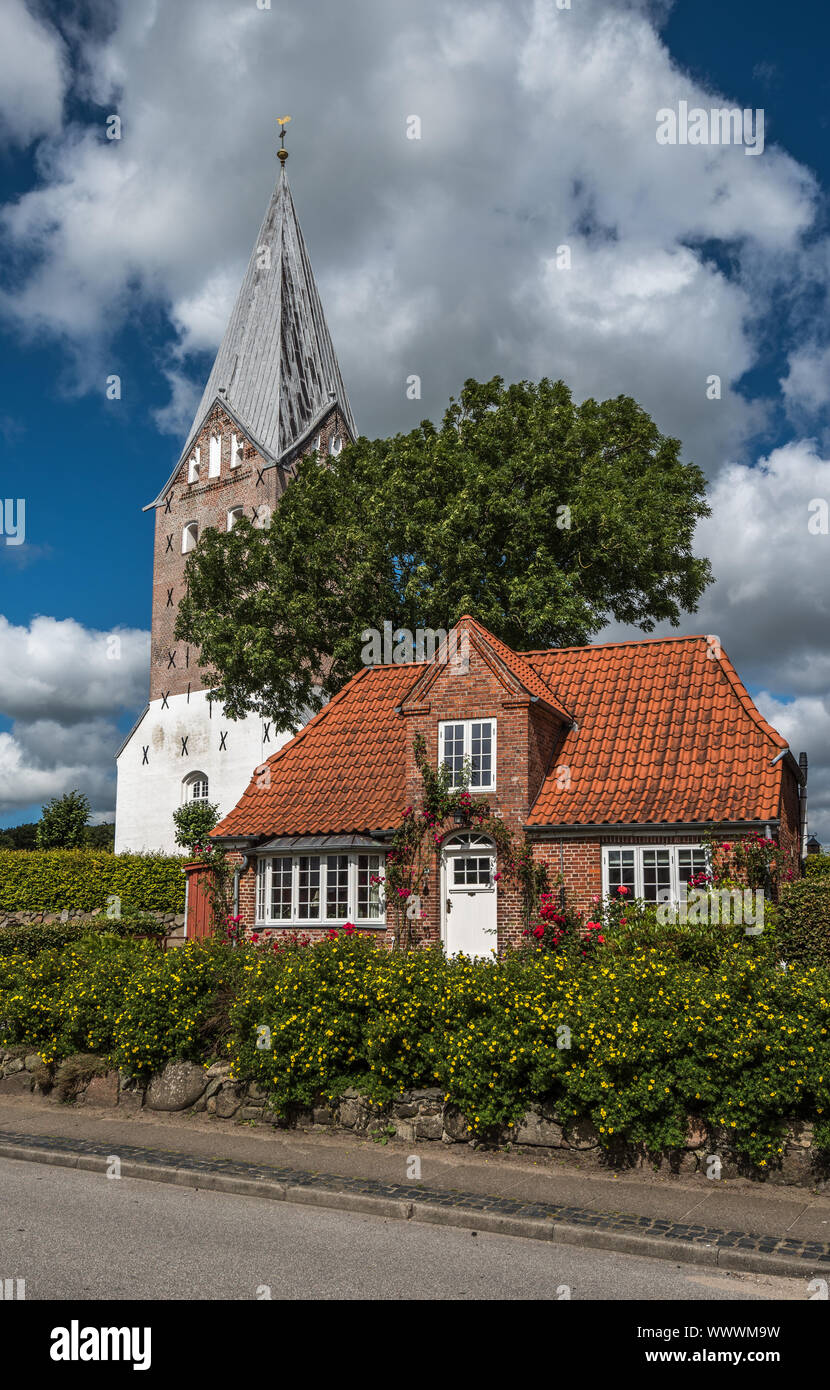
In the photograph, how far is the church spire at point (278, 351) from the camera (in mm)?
50406

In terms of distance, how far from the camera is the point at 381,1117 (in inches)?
410

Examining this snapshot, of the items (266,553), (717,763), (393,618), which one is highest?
Result: (266,553)

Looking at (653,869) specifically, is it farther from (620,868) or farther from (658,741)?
(658,741)

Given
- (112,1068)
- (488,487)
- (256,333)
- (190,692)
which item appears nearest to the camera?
(112,1068)

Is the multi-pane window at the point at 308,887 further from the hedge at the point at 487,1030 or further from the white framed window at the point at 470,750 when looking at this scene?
the hedge at the point at 487,1030

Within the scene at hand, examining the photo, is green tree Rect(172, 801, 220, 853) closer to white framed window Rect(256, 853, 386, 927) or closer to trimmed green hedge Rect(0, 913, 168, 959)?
trimmed green hedge Rect(0, 913, 168, 959)

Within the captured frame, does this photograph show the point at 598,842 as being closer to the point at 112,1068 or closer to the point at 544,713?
the point at 544,713

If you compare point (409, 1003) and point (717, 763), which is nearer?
point (409, 1003)

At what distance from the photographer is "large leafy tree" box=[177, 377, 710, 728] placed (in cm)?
2614

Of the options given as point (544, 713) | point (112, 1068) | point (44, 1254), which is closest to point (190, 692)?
point (544, 713)
